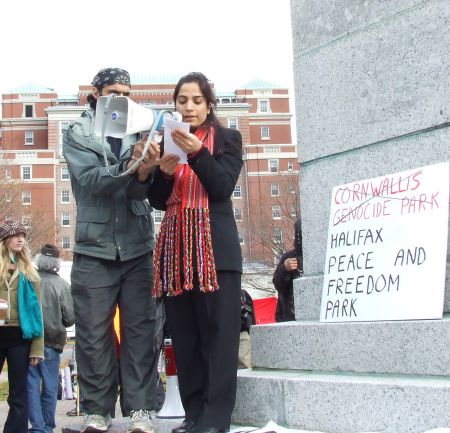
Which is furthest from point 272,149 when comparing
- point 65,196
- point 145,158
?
point 145,158

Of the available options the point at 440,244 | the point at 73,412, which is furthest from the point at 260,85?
the point at 440,244

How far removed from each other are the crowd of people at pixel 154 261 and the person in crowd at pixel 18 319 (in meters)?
1.88

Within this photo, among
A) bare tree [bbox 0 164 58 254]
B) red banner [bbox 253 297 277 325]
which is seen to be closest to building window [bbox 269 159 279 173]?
bare tree [bbox 0 164 58 254]

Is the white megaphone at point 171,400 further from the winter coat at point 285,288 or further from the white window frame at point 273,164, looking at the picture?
the white window frame at point 273,164

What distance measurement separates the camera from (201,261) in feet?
12.4

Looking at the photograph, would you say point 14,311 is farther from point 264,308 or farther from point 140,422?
point 264,308

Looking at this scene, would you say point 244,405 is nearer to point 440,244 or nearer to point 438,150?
point 440,244

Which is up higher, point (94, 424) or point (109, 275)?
point (109, 275)

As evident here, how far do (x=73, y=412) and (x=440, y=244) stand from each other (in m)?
6.84

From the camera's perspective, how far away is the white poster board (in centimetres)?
369

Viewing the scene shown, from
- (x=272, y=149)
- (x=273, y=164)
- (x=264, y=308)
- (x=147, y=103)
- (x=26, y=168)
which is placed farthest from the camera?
(x=272, y=149)

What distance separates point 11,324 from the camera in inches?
234

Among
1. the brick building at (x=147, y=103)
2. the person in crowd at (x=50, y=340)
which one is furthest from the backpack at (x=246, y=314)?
the brick building at (x=147, y=103)

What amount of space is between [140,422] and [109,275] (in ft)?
2.64
